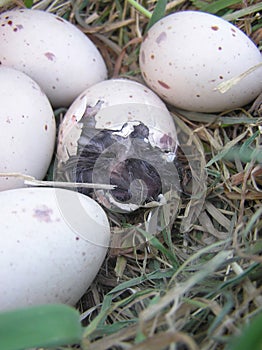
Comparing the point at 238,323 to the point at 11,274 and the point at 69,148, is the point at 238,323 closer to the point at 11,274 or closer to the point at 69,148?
the point at 11,274

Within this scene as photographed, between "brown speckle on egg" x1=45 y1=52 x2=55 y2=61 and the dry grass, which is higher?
"brown speckle on egg" x1=45 y1=52 x2=55 y2=61

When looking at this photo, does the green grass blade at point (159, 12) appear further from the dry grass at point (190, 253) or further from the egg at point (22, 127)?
the egg at point (22, 127)

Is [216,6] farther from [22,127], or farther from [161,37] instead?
[22,127]

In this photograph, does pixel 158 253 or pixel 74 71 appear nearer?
pixel 158 253

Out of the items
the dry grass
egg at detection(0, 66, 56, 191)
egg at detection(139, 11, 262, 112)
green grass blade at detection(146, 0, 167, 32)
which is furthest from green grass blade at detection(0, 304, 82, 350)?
green grass blade at detection(146, 0, 167, 32)

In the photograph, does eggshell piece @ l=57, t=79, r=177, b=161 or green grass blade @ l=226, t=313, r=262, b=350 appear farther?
eggshell piece @ l=57, t=79, r=177, b=161

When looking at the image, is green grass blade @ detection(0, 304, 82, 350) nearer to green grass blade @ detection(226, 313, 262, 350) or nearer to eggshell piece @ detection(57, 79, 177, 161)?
green grass blade @ detection(226, 313, 262, 350)

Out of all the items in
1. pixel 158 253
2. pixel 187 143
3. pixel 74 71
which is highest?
pixel 74 71

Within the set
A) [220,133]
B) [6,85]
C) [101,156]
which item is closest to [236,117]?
[220,133]
